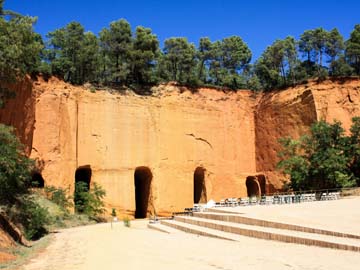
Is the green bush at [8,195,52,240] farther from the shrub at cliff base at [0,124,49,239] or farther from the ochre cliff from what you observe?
the ochre cliff

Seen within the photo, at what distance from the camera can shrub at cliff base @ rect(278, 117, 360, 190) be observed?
27578 millimetres

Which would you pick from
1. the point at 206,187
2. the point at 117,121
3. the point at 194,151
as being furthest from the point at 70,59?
the point at 206,187

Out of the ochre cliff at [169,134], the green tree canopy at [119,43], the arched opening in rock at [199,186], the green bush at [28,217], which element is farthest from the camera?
the arched opening in rock at [199,186]

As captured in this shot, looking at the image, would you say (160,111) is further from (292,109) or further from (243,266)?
(243,266)

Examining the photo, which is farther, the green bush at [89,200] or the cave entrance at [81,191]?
the cave entrance at [81,191]

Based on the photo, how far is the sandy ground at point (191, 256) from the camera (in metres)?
8.90

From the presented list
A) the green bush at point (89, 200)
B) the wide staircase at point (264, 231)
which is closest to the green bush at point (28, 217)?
the wide staircase at point (264, 231)

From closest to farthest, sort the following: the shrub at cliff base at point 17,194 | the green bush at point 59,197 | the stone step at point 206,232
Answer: the stone step at point 206,232 → the shrub at cliff base at point 17,194 → the green bush at point 59,197

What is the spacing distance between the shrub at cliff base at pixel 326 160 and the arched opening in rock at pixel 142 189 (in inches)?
389

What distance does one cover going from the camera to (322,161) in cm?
2798

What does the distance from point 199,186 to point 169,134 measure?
207 inches

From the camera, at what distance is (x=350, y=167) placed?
29.5 metres

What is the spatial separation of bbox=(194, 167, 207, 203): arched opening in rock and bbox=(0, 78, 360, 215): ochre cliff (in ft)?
0.30

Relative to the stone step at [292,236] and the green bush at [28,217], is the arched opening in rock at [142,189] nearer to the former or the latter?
the green bush at [28,217]
